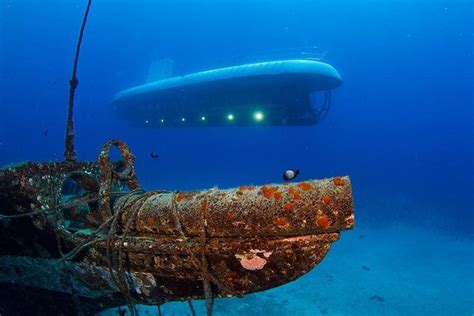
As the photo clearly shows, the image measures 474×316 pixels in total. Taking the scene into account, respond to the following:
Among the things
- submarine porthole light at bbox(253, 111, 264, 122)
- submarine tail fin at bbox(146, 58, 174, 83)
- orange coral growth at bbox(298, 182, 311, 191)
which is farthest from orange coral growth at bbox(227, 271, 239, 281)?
submarine tail fin at bbox(146, 58, 174, 83)

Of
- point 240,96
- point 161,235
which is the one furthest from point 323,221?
point 240,96

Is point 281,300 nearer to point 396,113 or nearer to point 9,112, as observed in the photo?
point 396,113

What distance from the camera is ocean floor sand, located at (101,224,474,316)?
10180 mm

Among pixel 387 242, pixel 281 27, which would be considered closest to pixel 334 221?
pixel 387 242

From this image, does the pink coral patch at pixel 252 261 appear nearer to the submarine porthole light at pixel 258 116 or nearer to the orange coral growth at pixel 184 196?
the orange coral growth at pixel 184 196

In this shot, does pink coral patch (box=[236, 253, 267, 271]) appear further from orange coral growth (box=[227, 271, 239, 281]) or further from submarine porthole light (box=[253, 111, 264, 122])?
submarine porthole light (box=[253, 111, 264, 122])

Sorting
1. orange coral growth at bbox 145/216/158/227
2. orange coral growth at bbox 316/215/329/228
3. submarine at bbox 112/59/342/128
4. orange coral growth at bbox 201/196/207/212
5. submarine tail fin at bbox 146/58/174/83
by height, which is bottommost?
orange coral growth at bbox 316/215/329/228

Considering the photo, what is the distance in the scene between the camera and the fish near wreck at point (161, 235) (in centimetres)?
220

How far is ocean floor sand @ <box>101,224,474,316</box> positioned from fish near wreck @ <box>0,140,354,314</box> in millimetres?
4718

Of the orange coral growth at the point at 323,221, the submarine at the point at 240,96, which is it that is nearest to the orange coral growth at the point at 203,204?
the orange coral growth at the point at 323,221

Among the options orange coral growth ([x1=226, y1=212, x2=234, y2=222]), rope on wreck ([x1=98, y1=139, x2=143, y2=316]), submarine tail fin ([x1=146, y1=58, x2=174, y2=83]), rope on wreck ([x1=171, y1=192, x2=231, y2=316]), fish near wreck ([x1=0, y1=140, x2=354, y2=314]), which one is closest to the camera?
fish near wreck ([x1=0, y1=140, x2=354, y2=314])

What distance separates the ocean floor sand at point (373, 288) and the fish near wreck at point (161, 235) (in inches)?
186

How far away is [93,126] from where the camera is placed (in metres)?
137

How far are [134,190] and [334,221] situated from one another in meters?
2.29
